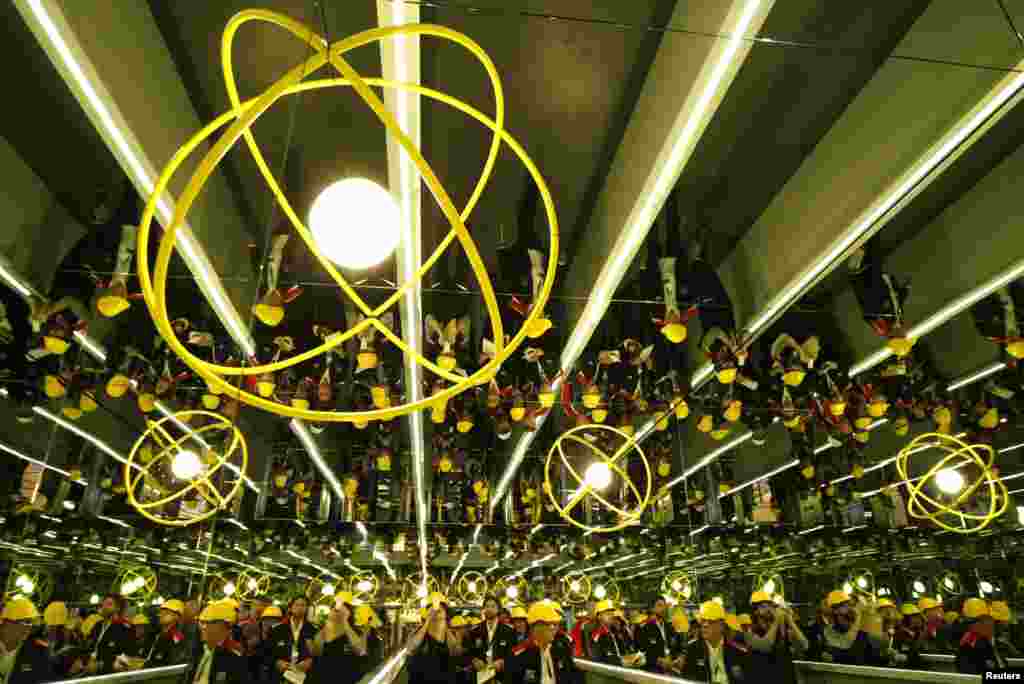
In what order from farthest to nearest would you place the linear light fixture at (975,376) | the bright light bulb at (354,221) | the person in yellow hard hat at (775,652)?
1. the linear light fixture at (975,376)
2. the person in yellow hard hat at (775,652)
3. the bright light bulb at (354,221)

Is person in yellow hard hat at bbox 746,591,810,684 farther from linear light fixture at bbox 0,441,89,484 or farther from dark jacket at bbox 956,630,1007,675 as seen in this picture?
linear light fixture at bbox 0,441,89,484

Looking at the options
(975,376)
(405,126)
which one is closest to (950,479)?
(975,376)

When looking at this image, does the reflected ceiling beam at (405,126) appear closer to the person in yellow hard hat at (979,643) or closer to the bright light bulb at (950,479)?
the person in yellow hard hat at (979,643)

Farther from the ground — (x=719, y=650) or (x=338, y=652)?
(x=338, y=652)

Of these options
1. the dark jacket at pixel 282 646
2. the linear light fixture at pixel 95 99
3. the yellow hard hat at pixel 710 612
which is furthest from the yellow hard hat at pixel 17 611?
the yellow hard hat at pixel 710 612

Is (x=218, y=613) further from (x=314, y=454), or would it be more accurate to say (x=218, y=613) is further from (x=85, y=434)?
(x=314, y=454)

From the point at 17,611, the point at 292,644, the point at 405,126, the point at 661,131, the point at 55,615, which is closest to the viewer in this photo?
the point at 405,126

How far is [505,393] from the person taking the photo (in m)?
8.37

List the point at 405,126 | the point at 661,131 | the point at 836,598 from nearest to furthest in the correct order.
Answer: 1. the point at 405,126
2. the point at 661,131
3. the point at 836,598

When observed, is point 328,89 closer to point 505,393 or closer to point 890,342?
point 505,393

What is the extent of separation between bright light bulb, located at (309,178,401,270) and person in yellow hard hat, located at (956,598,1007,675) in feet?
31.6

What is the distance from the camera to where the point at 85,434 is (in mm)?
9164

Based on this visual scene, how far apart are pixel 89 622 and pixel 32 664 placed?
2786 millimetres

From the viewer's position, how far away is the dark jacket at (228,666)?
22.4 feet
